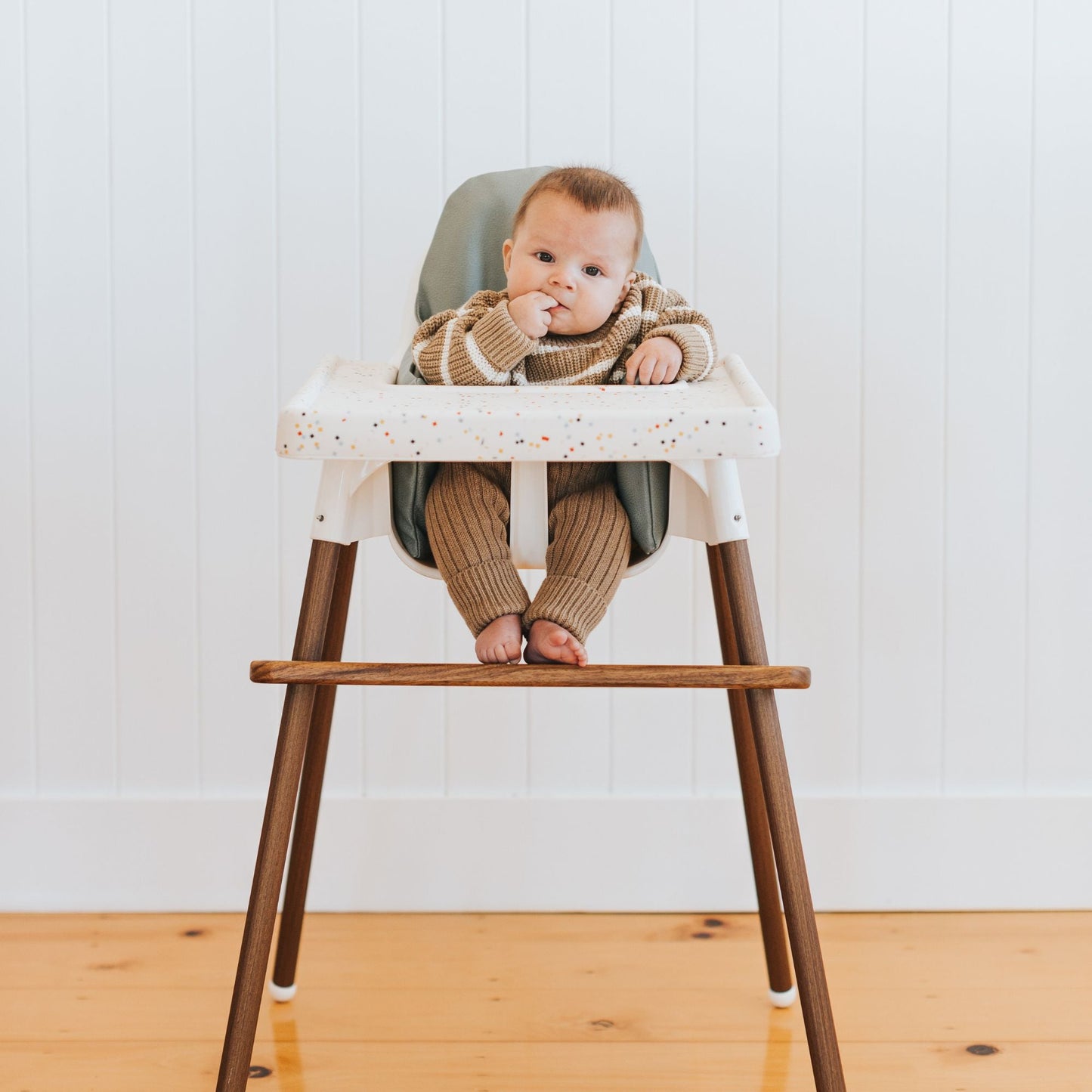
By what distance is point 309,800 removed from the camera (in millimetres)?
1153

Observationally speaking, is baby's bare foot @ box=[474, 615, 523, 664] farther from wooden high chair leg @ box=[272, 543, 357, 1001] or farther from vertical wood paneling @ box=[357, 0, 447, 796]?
vertical wood paneling @ box=[357, 0, 447, 796]

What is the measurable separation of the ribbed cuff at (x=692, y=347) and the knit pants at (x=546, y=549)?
11 centimetres

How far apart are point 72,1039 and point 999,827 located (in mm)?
1126

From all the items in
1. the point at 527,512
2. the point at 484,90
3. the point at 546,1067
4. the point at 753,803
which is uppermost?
the point at 484,90

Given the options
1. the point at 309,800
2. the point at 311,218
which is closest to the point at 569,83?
the point at 311,218

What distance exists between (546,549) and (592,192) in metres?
0.32

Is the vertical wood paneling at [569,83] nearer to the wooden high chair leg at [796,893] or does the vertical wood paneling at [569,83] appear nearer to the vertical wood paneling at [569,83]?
the vertical wood paneling at [569,83]

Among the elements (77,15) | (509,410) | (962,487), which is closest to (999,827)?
(962,487)

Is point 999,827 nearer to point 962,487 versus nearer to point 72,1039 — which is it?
point 962,487

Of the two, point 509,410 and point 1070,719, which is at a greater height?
point 509,410

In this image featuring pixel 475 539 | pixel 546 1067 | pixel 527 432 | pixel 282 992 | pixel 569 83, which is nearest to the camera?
pixel 527 432

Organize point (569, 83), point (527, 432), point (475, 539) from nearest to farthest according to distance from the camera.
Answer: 1. point (527, 432)
2. point (475, 539)
3. point (569, 83)

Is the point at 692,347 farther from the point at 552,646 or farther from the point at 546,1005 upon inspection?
the point at 546,1005

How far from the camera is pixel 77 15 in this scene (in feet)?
4.58
